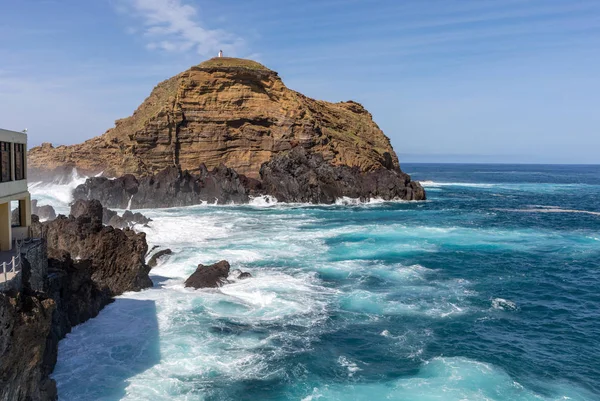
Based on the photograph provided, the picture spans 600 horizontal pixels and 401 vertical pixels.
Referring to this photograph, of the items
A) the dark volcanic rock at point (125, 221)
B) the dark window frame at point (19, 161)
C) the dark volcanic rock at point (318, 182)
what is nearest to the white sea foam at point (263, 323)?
the dark volcanic rock at point (125, 221)

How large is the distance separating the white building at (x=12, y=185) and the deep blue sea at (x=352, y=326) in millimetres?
4819

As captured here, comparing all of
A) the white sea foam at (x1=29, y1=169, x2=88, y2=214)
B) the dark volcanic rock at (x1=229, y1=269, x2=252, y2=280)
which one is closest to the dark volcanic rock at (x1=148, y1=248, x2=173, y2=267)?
the dark volcanic rock at (x1=229, y1=269, x2=252, y2=280)

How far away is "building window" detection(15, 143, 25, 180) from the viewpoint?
18.3m

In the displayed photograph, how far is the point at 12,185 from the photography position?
58.1 feet

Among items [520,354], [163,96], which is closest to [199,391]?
[520,354]

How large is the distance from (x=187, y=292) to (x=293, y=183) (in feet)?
153

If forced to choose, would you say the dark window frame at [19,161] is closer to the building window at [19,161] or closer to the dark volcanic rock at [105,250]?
the building window at [19,161]

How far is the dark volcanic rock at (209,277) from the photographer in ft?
90.7

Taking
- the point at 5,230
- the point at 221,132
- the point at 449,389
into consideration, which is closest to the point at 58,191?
the point at 221,132

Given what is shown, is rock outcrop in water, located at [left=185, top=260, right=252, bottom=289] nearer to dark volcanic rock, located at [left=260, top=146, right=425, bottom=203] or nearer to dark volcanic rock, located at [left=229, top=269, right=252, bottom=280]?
dark volcanic rock, located at [left=229, top=269, right=252, bottom=280]

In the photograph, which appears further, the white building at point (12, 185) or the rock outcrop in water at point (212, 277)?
the rock outcrop in water at point (212, 277)

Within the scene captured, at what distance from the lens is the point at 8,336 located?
1259cm

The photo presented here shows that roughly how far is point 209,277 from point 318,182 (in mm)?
45775

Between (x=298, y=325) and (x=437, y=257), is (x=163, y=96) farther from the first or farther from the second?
(x=298, y=325)
